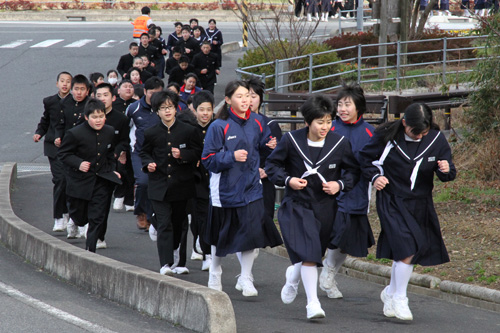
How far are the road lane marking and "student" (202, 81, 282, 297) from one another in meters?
1.42

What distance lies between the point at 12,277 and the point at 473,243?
193 inches

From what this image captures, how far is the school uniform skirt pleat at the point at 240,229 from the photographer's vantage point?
7418 mm

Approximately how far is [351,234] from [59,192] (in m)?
4.69

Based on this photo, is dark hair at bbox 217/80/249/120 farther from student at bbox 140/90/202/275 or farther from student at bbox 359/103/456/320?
student at bbox 359/103/456/320

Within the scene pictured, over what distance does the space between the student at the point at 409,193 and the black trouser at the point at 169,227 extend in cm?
238

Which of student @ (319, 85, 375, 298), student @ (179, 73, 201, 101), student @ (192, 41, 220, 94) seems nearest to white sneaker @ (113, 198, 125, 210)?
student @ (179, 73, 201, 101)

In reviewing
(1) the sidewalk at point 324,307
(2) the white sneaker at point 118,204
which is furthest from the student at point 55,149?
(2) the white sneaker at point 118,204

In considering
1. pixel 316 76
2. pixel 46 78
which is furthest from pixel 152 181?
pixel 46 78

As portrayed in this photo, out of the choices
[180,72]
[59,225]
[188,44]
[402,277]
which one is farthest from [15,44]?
[402,277]

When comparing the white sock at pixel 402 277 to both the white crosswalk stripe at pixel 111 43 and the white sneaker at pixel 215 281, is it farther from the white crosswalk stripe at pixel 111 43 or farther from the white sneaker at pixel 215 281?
the white crosswalk stripe at pixel 111 43

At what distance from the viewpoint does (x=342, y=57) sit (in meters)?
24.5

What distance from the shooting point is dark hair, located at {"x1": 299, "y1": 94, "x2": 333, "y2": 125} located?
6.75 meters

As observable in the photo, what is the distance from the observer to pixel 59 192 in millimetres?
10656

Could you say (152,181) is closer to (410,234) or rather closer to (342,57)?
(410,234)
